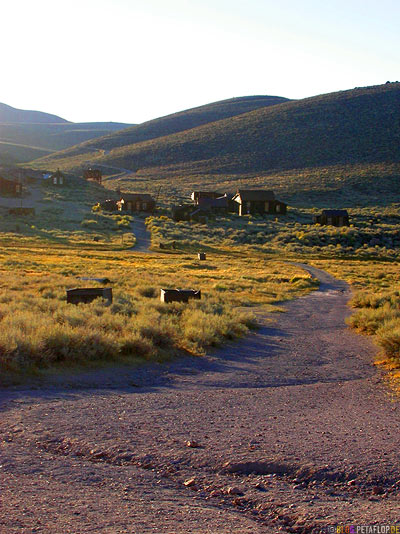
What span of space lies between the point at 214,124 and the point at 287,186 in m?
56.6

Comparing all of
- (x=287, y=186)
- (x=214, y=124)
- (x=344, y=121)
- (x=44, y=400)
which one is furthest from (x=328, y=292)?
(x=214, y=124)

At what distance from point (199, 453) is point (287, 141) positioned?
130 metres

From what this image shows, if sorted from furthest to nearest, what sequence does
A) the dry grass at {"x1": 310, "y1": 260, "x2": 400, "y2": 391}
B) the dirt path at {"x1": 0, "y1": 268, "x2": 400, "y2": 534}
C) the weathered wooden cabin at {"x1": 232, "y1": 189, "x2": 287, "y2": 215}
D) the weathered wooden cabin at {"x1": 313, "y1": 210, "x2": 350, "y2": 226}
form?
the weathered wooden cabin at {"x1": 232, "y1": 189, "x2": 287, "y2": 215} → the weathered wooden cabin at {"x1": 313, "y1": 210, "x2": 350, "y2": 226} → the dry grass at {"x1": 310, "y1": 260, "x2": 400, "y2": 391} → the dirt path at {"x1": 0, "y1": 268, "x2": 400, "y2": 534}

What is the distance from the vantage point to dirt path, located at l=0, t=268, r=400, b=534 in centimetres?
551

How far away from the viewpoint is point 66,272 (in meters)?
33.4

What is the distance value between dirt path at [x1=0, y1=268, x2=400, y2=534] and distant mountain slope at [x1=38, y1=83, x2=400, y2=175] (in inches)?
4477

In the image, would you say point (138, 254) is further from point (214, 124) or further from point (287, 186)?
point (214, 124)

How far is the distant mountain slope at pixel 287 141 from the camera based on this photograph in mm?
125000

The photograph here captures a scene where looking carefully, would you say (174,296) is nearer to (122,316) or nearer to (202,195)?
(122,316)

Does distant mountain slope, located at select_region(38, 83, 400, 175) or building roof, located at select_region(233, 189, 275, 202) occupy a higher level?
distant mountain slope, located at select_region(38, 83, 400, 175)

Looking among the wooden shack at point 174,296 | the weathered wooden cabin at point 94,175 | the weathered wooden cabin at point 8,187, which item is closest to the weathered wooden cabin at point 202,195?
the weathered wooden cabin at point 8,187

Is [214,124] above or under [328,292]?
above

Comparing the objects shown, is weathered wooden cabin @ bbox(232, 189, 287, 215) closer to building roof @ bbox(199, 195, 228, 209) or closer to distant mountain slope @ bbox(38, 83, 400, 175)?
building roof @ bbox(199, 195, 228, 209)

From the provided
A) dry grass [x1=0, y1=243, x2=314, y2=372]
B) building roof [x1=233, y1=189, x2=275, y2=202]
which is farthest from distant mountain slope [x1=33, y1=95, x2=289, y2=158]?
dry grass [x1=0, y1=243, x2=314, y2=372]
